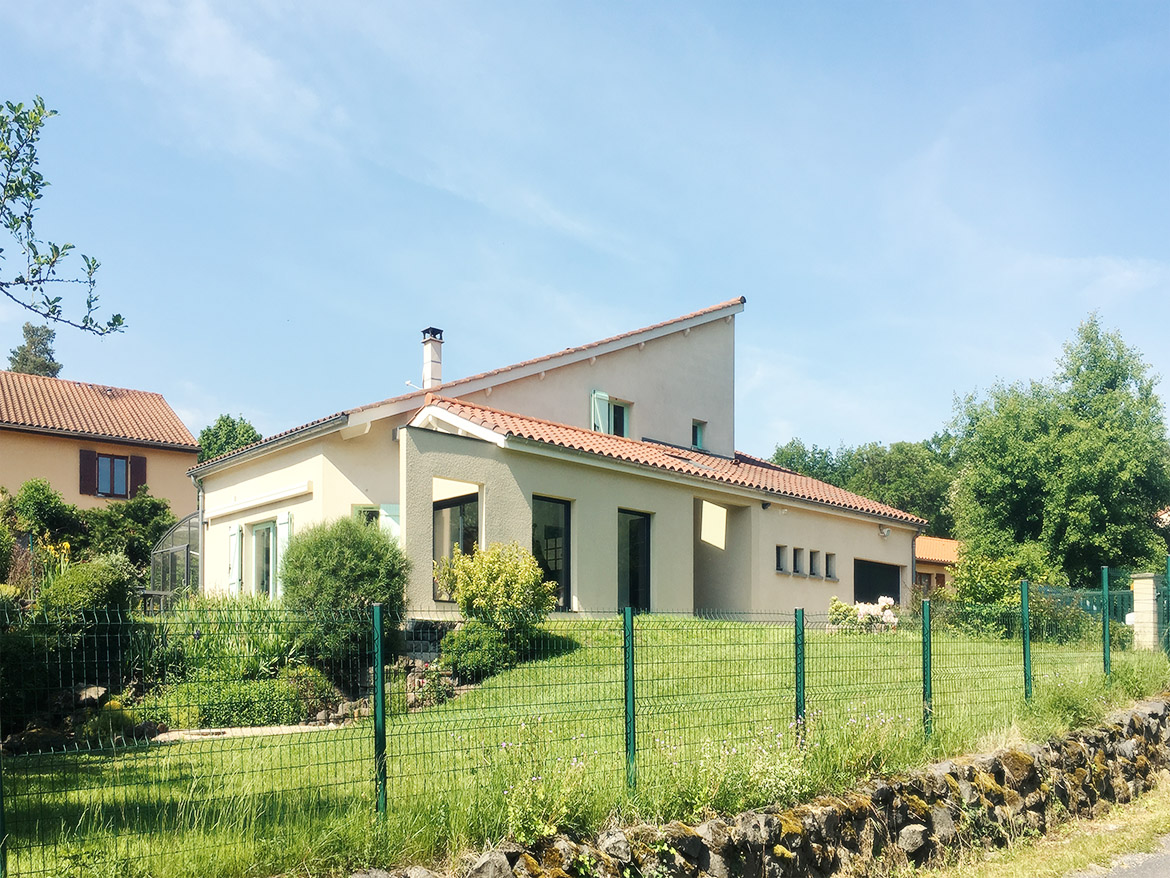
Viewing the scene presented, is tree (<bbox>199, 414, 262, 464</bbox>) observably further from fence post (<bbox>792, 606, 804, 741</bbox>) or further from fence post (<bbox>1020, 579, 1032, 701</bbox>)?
fence post (<bbox>792, 606, 804, 741</bbox>)

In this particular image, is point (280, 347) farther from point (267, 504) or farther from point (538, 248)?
point (538, 248)

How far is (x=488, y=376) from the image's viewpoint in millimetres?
21219

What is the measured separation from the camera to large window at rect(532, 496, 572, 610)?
17.5m

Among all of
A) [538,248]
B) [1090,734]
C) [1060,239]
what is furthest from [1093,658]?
[538,248]

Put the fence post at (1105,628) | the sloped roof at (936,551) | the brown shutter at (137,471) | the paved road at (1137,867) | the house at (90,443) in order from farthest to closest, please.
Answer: the sloped roof at (936,551), the brown shutter at (137,471), the house at (90,443), the fence post at (1105,628), the paved road at (1137,867)

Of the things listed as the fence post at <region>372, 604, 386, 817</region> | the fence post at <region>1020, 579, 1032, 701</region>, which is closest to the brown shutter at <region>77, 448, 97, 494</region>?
the fence post at <region>1020, 579, 1032, 701</region>

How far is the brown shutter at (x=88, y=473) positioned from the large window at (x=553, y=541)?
884 inches

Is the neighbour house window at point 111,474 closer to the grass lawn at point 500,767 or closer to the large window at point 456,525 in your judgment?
the large window at point 456,525

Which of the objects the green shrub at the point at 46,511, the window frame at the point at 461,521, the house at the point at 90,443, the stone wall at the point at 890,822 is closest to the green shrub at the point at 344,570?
the window frame at the point at 461,521

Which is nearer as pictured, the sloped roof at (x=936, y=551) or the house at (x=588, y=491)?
the house at (x=588, y=491)

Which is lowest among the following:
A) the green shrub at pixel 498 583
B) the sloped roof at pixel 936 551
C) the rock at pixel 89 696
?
the sloped roof at pixel 936 551

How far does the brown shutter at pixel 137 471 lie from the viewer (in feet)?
113

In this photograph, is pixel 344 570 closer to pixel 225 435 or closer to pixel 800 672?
pixel 800 672

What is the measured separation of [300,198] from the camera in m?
14.6
